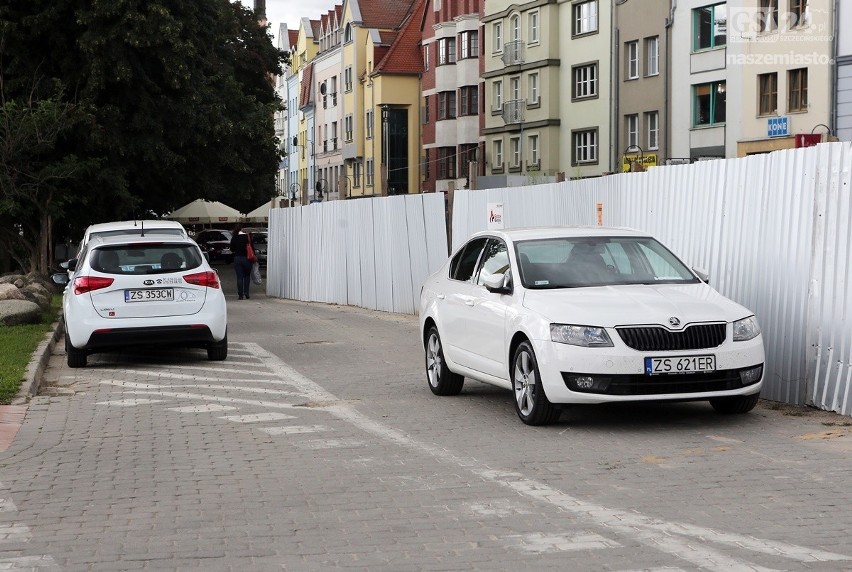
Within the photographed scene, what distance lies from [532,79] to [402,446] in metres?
59.5

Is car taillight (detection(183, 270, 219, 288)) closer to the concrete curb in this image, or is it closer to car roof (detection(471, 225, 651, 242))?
the concrete curb

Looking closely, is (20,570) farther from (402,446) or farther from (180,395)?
(180,395)

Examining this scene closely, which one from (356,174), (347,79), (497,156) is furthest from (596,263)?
(347,79)

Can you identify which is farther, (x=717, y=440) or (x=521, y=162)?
(x=521, y=162)

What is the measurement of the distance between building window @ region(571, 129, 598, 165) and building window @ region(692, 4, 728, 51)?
930 centimetres

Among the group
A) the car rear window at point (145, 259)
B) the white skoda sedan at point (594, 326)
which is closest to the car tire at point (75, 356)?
the car rear window at point (145, 259)

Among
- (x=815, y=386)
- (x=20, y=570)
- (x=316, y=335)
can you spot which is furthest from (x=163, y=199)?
(x=20, y=570)

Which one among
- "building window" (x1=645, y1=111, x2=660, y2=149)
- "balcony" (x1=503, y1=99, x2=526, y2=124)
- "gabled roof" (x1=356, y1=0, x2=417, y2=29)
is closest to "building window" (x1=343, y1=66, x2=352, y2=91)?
"gabled roof" (x1=356, y1=0, x2=417, y2=29)

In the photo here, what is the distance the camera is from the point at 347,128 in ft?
330

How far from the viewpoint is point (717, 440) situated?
33.0ft

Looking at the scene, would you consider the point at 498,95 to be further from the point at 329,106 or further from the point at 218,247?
the point at 329,106

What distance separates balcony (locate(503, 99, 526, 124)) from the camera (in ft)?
225

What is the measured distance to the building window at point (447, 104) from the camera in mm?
80938

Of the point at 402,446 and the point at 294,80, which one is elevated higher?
the point at 294,80
